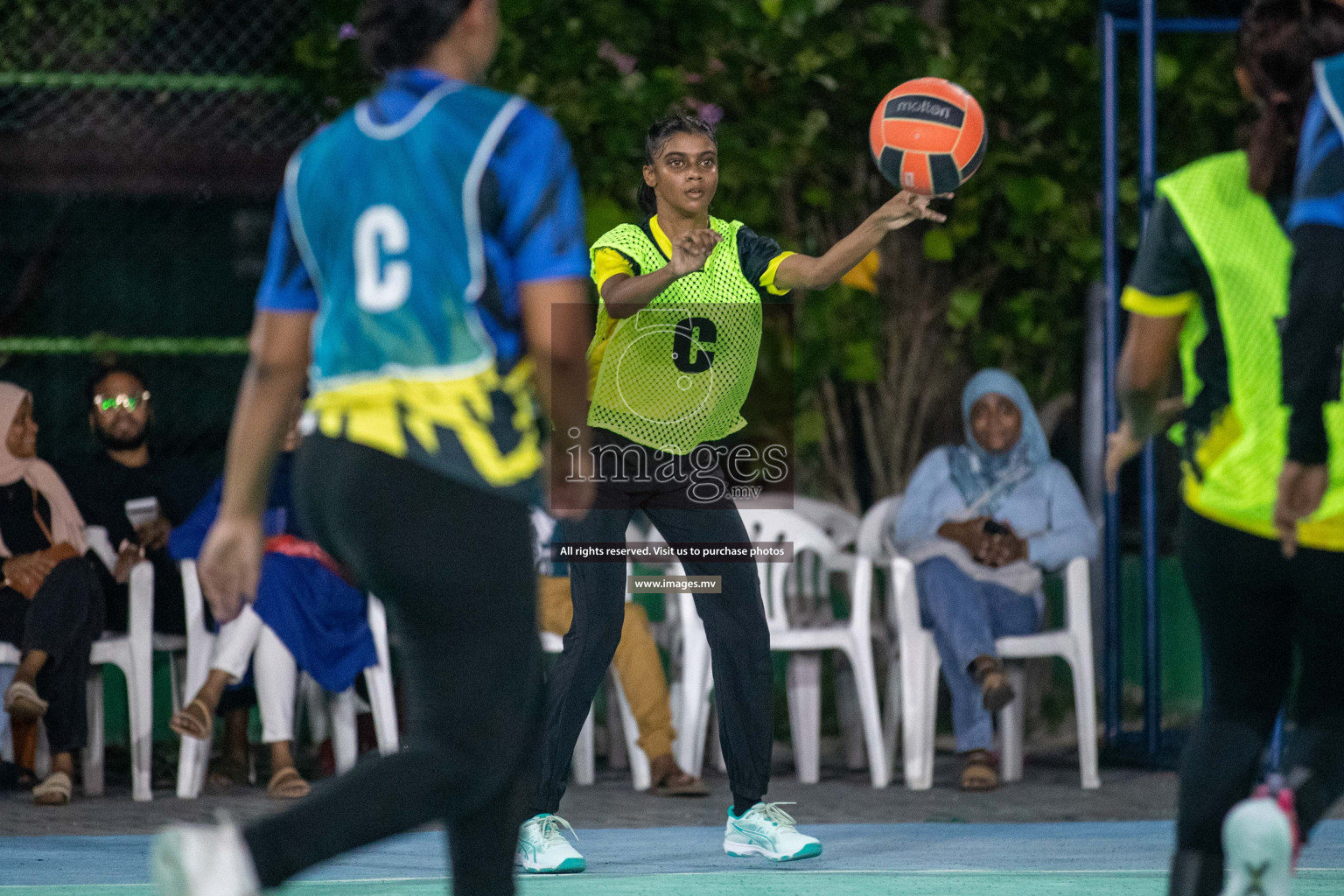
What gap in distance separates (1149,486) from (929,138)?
2.79 meters

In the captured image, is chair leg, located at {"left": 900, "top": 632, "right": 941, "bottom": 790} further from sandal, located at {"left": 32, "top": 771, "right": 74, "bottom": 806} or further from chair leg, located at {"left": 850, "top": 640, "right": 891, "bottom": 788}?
sandal, located at {"left": 32, "top": 771, "right": 74, "bottom": 806}

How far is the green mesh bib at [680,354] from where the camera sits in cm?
473

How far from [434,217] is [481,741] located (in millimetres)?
770

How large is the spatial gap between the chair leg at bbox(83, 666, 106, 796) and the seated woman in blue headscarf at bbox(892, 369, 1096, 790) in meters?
3.29

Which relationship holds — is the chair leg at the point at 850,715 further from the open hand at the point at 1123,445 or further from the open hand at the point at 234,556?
the open hand at the point at 234,556

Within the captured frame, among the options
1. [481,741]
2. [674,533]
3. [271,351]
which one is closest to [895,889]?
[674,533]

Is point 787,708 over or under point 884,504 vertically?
under

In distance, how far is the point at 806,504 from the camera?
7.77m

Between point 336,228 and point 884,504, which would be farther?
point 884,504

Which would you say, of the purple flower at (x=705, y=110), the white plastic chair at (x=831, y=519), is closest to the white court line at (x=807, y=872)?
the white plastic chair at (x=831, y=519)

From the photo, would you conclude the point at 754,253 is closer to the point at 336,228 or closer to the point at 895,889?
the point at 895,889

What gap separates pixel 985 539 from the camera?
23.4 ft

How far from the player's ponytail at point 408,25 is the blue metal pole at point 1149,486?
4.85m

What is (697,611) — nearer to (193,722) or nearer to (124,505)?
(193,722)
